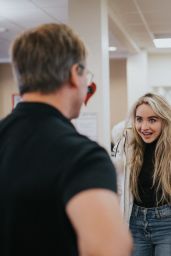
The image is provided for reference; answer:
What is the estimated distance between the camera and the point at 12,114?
114 cm

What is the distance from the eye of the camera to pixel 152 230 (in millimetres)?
2645

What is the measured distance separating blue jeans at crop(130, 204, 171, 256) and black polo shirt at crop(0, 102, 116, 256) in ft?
5.42

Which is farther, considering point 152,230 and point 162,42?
point 162,42

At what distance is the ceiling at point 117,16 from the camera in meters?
5.10

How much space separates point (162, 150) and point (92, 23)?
6.81 ft

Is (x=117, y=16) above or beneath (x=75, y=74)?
above

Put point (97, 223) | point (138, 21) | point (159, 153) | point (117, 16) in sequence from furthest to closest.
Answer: point (138, 21)
point (117, 16)
point (159, 153)
point (97, 223)

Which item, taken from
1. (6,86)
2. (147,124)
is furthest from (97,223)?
(6,86)

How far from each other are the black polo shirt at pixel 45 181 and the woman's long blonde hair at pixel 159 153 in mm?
1668

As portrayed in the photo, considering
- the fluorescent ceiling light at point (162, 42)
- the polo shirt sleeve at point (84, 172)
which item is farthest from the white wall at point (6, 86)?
the polo shirt sleeve at point (84, 172)

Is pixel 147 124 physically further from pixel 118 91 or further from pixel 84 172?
pixel 118 91

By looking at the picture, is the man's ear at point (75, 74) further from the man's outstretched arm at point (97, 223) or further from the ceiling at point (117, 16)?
the ceiling at point (117, 16)

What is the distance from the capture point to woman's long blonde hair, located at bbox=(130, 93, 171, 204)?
266 centimetres

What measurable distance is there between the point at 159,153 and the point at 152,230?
1.37ft
